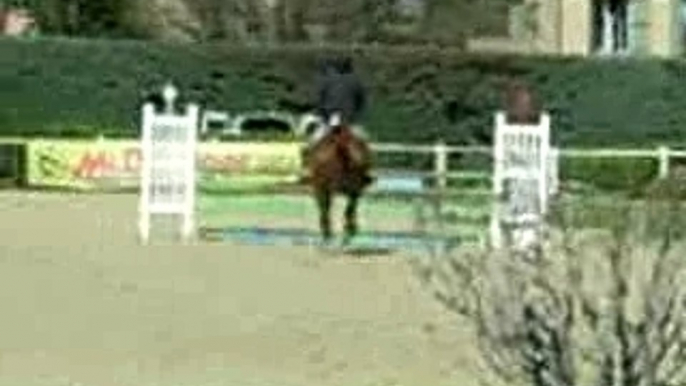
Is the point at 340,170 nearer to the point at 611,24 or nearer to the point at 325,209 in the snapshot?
the point at 325,209

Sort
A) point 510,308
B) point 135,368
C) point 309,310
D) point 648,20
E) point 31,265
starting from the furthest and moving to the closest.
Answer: point 648,20
point 31,265
point 309,310
point 135,368
point 510,308

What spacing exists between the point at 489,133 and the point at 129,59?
6468 mm

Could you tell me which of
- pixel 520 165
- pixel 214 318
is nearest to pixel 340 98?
pixel 520 165

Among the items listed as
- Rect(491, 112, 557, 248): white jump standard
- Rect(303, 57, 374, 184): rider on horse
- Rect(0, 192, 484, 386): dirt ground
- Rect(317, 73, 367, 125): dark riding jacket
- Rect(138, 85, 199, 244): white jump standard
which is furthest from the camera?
Rect(317, 73, 367, 125): dark riding jacket

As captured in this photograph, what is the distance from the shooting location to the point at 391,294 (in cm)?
→ 1988

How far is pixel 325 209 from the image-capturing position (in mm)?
25406

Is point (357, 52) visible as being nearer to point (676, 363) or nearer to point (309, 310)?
point (309, 310)

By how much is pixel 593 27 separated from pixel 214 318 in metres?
40.0

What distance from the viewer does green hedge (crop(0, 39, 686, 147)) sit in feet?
148

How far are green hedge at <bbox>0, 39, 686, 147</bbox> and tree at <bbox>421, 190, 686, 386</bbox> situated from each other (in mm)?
33505

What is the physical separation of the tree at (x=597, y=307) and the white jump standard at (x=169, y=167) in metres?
15.9

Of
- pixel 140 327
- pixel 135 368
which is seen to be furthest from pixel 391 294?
pixel 135 368

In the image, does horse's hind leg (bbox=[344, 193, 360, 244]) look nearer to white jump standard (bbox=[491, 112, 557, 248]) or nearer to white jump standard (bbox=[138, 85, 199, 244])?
white jump standard (bbox=[491, 112, 557, 248])

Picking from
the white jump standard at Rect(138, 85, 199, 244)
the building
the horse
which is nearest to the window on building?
the building
